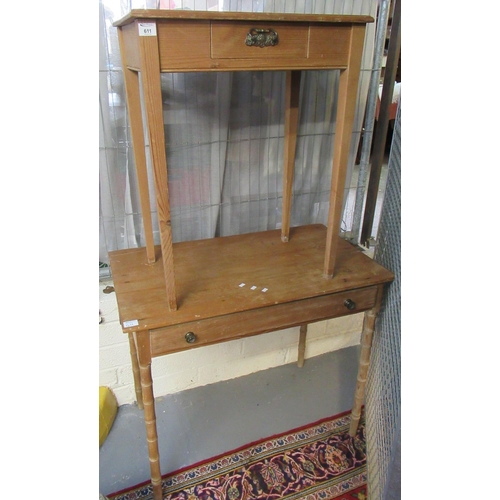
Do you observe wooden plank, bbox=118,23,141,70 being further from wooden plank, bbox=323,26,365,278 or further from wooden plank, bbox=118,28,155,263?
wooden plank, bbox=323,26,365,278

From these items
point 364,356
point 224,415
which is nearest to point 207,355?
point 224,415

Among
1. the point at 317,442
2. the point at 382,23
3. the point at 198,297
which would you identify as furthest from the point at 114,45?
the point at 317,442

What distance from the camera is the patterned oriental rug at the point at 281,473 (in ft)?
4.49

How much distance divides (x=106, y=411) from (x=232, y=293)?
77cm

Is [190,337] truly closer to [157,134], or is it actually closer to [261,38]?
[157,134]

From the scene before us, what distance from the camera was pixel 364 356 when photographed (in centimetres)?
145

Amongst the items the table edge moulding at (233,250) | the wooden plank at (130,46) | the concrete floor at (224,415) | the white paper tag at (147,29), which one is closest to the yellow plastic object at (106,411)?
the concrete floor at (224,415)

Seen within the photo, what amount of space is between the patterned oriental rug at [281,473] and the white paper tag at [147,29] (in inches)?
51.8

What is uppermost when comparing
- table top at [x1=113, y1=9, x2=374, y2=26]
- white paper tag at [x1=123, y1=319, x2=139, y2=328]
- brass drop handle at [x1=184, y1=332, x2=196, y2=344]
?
→ table top at [x1=113, y1=9, x2=374, y2=26]

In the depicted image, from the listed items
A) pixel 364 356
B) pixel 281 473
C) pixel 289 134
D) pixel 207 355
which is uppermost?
pixel 289 134

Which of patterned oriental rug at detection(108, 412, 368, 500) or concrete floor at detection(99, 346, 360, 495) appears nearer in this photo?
patterned oriental rug at detection(108, 412, 368, 500)

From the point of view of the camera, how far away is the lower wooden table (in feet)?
3.59

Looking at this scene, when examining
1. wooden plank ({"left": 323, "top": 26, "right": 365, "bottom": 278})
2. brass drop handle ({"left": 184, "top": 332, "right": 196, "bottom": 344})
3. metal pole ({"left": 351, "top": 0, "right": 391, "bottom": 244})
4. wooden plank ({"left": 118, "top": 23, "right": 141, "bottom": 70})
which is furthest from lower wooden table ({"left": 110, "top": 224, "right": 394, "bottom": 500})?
wooden plank ({"left": 118, "top": 23, "right": 141, "bottom": 70})

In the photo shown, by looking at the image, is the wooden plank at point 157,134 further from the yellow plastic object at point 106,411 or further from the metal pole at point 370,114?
the metal pole at point 370,114
